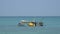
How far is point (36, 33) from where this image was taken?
40.7 feet

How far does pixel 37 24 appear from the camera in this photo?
16125 mm

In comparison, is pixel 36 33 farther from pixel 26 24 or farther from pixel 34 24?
pixel 26 24

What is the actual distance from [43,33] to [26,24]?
5.25m

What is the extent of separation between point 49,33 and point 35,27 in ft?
12.0

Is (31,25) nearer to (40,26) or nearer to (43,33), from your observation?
(40,26)

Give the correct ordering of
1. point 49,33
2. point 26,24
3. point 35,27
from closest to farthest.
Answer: point 49,33, point 35,27, point 26,24

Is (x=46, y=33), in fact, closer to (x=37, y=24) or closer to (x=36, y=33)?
(x=36, y=33)

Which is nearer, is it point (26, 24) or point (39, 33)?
point (39, 33)

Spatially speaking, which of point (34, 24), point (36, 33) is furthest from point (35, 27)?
point (36, 33)

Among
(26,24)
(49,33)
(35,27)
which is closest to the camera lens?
(49,33)

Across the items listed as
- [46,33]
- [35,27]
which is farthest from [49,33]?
[35,27]

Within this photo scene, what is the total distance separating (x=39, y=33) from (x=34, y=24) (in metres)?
3.63

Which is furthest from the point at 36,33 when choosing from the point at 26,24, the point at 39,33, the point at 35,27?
the point at 26,24

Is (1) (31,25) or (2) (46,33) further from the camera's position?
(1) (31,25)
